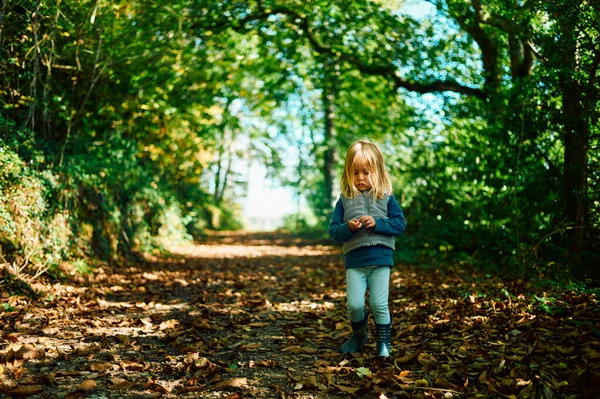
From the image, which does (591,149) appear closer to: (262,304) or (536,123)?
(536,123)

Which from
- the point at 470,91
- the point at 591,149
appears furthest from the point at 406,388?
the point at 470,91

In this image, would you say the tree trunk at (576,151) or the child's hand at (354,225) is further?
the tree trunk at (576,151)

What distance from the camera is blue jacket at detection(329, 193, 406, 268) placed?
12.1 feet

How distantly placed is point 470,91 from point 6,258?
8.11 meters

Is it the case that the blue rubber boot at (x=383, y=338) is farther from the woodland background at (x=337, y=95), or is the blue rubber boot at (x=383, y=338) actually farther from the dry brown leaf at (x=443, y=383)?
the woodland background at (x=337, y=95)

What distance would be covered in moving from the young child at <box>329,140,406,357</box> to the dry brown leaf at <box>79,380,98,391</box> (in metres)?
1.91

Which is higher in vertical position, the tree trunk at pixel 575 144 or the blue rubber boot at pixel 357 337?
the tree trunk at pixel 575 144

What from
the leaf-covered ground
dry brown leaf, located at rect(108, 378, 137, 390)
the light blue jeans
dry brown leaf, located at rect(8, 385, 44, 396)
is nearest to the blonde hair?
the light blue jeans

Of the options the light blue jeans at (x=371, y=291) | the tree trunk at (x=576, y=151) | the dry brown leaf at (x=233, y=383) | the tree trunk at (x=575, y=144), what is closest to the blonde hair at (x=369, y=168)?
the light blue jeans at (x=371, y=291)

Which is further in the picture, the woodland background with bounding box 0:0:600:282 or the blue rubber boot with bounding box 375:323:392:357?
the woodland background with bounding box 0:0:600:282

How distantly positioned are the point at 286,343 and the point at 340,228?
1.27 metres

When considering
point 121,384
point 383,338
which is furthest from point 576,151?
point 121,384

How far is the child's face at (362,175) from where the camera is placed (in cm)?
377

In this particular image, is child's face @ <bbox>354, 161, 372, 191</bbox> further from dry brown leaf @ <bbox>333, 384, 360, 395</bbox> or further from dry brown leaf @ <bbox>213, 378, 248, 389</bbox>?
dry brown leaf @ <bbox>213, 378, 248, 389</bbox>
